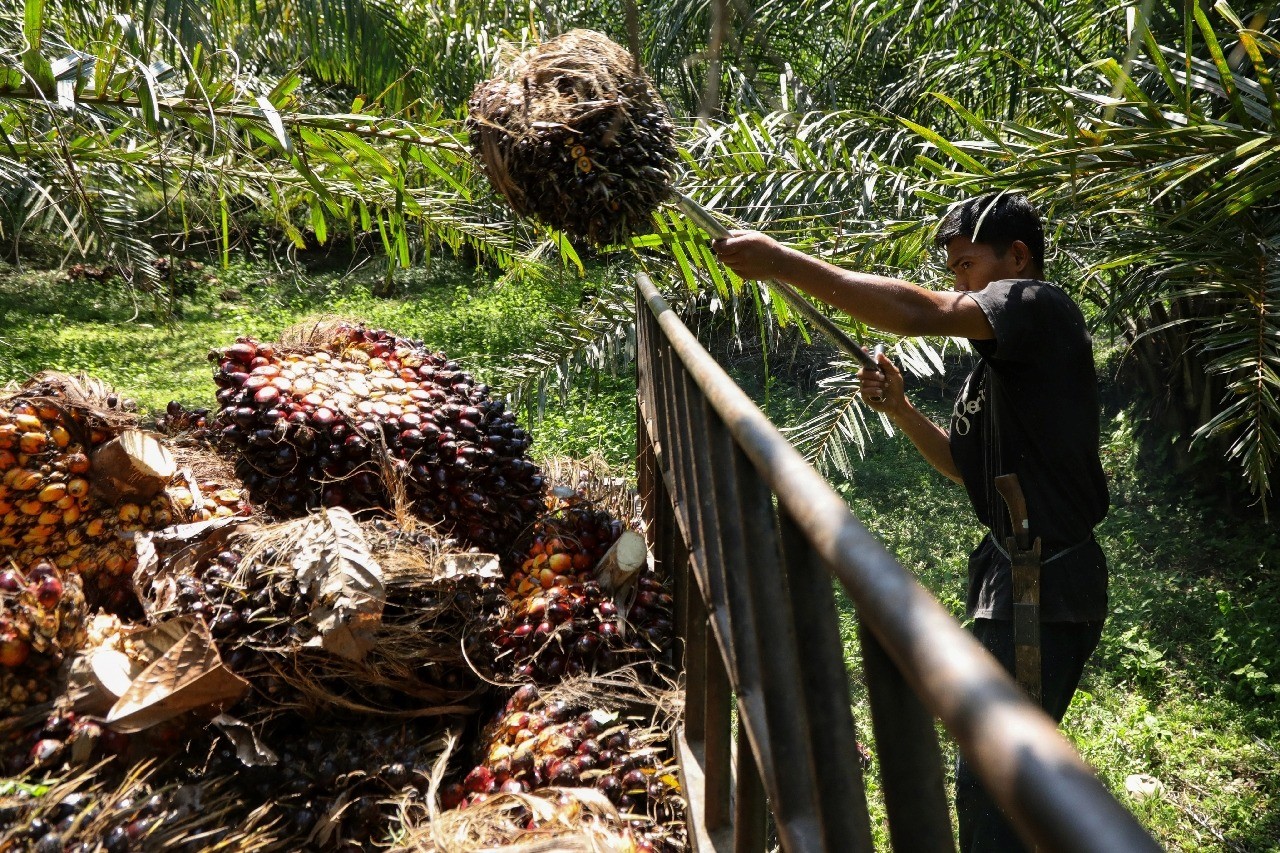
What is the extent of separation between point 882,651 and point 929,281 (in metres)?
3.64

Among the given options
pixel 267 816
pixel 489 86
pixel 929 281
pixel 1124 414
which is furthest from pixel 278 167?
pixel 1124 414

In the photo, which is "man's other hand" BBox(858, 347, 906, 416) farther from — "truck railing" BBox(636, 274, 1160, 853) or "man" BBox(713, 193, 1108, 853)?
"truck railing" BBox(636, 274, 1160, 853)

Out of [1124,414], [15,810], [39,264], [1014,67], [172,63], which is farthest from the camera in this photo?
[39,264]

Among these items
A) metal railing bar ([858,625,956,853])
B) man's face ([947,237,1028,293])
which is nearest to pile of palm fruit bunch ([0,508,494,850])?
man's face ([947,237,1028,293])

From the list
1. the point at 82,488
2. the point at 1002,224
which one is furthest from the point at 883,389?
the point at 82,488

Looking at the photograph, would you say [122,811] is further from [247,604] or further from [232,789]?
[247,604]

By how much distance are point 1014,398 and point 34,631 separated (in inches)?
83.0

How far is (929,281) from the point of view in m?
4.20

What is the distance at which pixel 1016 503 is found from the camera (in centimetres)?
200

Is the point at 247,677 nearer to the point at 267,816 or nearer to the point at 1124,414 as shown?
the point at 267,816

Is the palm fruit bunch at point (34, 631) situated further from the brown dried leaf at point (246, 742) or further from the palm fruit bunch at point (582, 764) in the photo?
the palm fruit bunch at point (582, 764)

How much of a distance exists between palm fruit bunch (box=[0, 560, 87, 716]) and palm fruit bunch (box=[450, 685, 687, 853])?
897mm

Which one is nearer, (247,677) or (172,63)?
(247,677)

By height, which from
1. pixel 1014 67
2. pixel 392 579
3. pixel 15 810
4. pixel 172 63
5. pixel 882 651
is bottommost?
pixel 15 810
